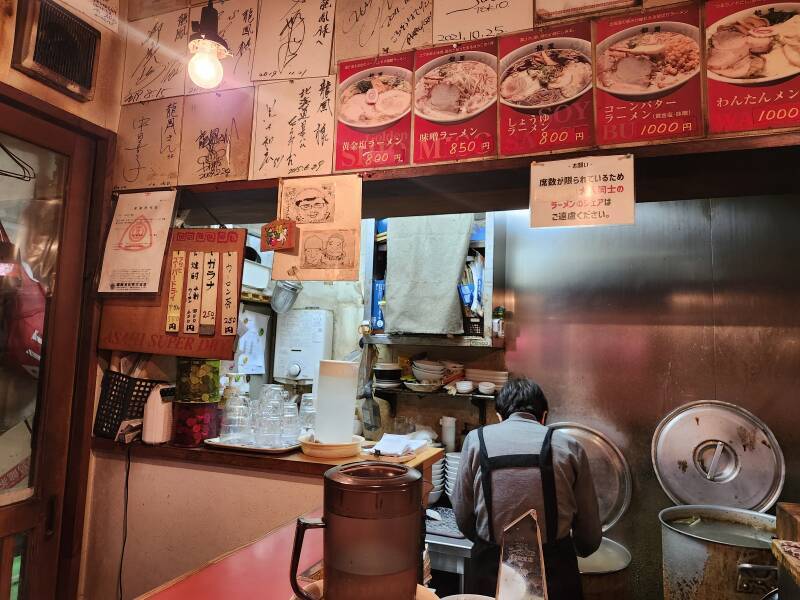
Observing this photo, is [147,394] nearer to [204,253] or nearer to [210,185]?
[204,253]

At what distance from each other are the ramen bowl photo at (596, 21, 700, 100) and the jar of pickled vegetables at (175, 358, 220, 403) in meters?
2.24

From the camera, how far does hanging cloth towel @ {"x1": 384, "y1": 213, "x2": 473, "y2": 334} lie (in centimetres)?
402

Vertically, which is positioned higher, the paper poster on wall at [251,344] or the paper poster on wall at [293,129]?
the paper poster on wall at [293,129]

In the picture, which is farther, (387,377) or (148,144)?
(387,377)

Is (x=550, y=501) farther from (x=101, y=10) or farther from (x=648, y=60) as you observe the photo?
(x=101, y=10)

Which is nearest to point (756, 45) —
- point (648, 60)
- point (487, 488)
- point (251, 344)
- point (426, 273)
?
point (648, 60)

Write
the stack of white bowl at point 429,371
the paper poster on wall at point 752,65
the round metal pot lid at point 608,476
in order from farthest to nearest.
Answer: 1. the stack of white bowl at point 429,371
2. the round metal pot lid at point 608,476
3. the paper poster on wall at point 752,65

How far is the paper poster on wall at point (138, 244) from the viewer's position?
2.62 m

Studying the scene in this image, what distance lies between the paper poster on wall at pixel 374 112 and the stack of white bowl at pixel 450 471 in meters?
2.45

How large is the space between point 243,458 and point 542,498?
1544 millimetres

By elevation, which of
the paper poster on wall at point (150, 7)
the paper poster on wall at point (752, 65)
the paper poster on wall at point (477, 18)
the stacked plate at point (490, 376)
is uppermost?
the paper poster on wall at point (150, 7)

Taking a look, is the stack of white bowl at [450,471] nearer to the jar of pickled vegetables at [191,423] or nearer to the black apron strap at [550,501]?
the black apron strap at [550,501]

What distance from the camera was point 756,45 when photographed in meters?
1.84

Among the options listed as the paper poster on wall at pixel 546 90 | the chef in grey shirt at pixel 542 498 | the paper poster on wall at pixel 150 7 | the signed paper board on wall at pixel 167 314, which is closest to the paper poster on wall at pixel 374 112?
the paper poster on wall at pixel 546 90
